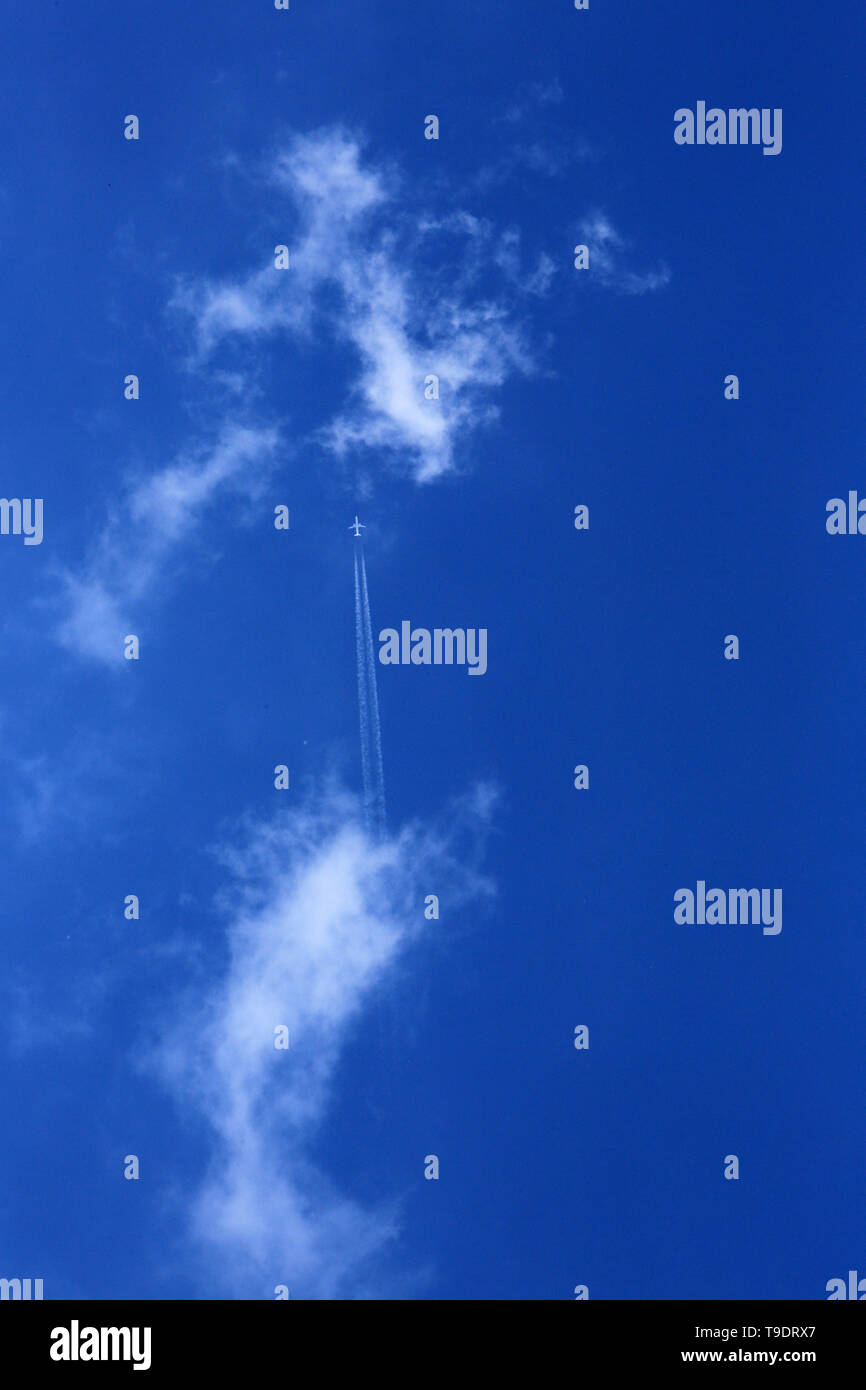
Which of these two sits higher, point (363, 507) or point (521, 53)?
point (521, 53)

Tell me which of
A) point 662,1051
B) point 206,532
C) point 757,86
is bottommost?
point 662,1051

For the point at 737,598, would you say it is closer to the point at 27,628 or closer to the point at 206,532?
the point at 206,532

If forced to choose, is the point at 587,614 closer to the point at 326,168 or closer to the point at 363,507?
the point at 363,507

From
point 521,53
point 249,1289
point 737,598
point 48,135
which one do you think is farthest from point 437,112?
point 249,1289
